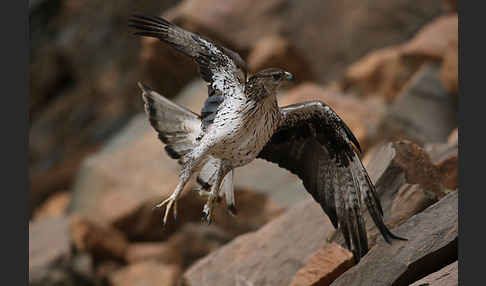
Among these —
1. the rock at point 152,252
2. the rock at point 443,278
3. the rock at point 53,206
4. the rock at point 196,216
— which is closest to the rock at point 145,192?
the rock at point 196,216

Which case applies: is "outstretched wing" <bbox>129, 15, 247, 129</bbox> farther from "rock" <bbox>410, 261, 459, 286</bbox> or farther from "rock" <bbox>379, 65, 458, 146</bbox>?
"rock" <bbox>379, 65, 458, 146</bbox>

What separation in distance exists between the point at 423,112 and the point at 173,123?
15.2ft

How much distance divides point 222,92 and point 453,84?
5.06 m

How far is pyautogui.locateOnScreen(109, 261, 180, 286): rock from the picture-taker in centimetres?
717

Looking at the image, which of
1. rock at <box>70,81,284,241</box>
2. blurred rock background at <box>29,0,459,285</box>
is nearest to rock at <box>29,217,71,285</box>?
blurred rock background at <box>29,0,459,285</box>

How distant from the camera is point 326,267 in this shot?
3.94 meters

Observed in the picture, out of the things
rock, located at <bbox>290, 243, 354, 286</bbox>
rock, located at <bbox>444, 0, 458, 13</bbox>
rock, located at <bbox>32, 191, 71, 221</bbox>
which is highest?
rock, located at <bbox>444, 0, 458, 13</bbox>

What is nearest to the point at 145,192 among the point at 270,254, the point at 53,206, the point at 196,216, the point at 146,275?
the point at 196,216

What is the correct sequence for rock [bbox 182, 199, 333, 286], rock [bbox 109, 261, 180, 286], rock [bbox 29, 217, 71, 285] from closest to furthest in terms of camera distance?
rock [bbox 182, 199, 333, 286] → rock [bbox 29, 217, 71, 285] → rock [bbox 109, 261, 180, 286]

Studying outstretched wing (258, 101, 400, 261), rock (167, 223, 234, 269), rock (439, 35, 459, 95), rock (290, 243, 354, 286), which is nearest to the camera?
outstretched wing (258, 101, 400, 261)

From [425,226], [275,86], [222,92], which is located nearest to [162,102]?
[222,92]

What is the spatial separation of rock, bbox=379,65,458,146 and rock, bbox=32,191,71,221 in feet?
17.4

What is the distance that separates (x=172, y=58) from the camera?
30.3 feet

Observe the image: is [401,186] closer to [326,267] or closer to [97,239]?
[326,267]
